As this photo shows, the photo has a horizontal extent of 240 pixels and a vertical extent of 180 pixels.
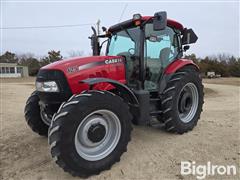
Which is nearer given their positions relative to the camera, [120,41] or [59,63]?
[59,63]

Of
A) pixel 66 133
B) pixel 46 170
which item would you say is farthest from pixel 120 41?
pixel 46 170

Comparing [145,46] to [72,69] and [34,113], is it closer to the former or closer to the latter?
[72,69]

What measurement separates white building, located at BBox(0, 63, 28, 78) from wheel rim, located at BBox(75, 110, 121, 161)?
47.1 meters

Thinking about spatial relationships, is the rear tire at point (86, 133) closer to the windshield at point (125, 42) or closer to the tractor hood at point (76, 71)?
the tractor hood at point (76, 71)

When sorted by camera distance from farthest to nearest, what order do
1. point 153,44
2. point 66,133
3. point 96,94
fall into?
1. point 153,44
2. point 96,94
3. point 66,133

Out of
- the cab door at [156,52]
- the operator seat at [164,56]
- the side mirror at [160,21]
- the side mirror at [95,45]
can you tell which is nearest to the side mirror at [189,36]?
the cab door at [156,52]

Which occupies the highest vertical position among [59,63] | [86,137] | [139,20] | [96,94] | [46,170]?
[139,20]

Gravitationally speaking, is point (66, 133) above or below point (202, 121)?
above

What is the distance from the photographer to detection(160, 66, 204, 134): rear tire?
4406 millimetres

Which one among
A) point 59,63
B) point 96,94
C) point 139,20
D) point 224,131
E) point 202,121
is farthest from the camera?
point 202,121

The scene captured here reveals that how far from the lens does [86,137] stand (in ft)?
10.9

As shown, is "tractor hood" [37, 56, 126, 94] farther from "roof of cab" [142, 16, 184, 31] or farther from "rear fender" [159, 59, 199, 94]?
→ "roof of cab" [142, 16, 184, 31]

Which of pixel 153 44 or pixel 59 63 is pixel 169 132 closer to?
pixel 153 44

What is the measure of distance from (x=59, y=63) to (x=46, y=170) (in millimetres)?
1558
